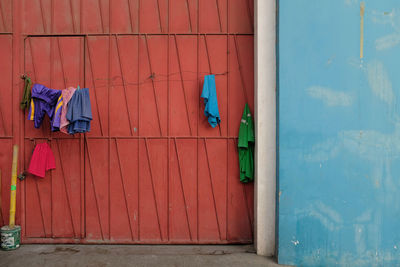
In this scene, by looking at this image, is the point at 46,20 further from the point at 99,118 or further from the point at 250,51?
the point at 250,51

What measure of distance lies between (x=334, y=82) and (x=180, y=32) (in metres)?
2.24

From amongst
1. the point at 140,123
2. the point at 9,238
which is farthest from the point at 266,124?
the point at 9,238

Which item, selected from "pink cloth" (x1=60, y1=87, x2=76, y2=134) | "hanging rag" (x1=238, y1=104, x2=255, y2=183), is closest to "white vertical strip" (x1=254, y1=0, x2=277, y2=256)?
"hanging rag" (x1=238, y1=104, x2=255, y2=183)

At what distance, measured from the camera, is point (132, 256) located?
394cm

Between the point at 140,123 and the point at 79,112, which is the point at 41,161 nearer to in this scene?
the point at 79,112

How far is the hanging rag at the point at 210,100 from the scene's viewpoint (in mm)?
4117

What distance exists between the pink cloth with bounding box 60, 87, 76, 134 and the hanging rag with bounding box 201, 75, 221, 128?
5.94 ft

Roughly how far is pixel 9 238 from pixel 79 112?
1970 mm

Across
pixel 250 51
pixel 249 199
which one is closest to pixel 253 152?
pixel 249 199

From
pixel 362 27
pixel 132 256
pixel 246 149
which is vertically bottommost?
pixel 132 256

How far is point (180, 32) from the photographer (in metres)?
4.36

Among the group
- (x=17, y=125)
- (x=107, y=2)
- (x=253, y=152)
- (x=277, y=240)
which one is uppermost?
(x=107, y=2)

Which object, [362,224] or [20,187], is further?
[20,187]

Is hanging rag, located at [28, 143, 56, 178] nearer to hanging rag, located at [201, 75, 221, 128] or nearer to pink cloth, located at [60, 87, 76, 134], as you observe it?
pink cloth, located at [60, 87, 76, 134]
